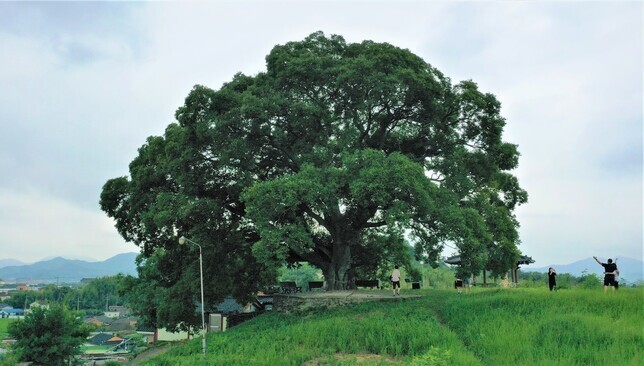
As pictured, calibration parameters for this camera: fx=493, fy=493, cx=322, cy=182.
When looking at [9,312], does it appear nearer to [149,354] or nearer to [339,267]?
[149,354]

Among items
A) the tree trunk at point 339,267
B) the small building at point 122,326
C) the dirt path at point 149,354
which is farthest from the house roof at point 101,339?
the tree trunk at point 339,267

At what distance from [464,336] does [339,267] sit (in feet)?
41.7

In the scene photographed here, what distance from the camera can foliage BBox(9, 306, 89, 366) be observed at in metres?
30.2

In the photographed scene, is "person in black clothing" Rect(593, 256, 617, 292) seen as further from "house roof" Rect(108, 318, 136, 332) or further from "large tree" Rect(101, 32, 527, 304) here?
"house roof" Rect(108, 318, 136, 332)

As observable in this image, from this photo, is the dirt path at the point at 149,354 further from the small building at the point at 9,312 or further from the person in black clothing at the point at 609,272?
the small building at the point at 9,312

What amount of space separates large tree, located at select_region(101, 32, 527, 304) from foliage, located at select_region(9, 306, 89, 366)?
818 centimetres

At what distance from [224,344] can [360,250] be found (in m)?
14.8

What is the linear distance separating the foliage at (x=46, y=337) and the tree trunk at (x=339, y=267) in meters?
17.0

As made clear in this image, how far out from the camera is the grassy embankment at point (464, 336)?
540 inches

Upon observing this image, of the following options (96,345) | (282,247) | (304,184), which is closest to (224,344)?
(282,247)

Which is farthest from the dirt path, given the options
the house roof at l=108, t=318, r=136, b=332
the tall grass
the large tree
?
the house roof at l=108, t=318, r=136, b=332

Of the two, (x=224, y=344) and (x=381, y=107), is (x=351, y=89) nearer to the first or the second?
(x=381, y=107)

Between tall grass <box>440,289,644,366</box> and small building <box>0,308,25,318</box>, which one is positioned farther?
small building <box>0,308,25,318</box>

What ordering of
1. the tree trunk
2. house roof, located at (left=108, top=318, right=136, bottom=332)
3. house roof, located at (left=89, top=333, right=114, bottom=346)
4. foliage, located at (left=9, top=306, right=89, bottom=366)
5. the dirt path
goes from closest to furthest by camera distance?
the tree trunk → foliage, located at (left=9, top=306, right=89, bottom=366) → the dirt path → house roof, located at (left=89, top=333, right=114, bottom=346) → house roof, located at (left=108, top=318, right=136, bottom=332)
